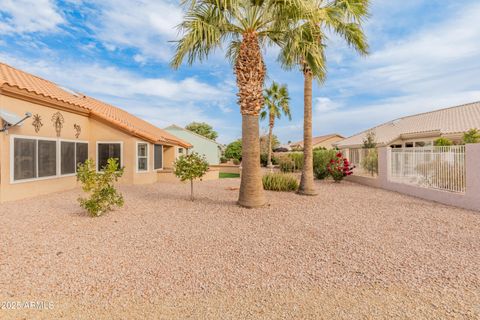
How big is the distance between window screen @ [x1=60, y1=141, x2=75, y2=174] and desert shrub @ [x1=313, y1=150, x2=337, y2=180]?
15.5m

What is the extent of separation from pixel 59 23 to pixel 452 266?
59.6 feet

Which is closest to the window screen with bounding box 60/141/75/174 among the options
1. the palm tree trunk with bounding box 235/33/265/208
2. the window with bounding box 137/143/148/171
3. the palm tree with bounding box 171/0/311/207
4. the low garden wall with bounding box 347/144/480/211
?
the window with bounding box 137/143/148/171

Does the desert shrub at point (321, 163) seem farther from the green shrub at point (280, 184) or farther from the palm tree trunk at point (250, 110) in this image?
the palm tree trunk at point (250, 110)

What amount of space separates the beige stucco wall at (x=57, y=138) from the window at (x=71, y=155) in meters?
0.31

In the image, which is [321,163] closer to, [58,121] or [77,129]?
[77,129]

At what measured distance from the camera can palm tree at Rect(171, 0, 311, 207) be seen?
28.0 feet

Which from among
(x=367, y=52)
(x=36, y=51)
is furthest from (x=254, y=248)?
(x=36, y=51)

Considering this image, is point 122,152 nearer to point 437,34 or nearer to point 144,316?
point 144,316

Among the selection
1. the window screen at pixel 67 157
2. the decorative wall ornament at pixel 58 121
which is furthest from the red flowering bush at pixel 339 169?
→ the decorative wall ornament at pixel 58 121

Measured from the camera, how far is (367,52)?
12.7 m

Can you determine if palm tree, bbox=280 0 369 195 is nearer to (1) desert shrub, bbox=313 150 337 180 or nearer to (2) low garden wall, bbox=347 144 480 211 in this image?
(2) low garden wall, bbox=347 144 480 211

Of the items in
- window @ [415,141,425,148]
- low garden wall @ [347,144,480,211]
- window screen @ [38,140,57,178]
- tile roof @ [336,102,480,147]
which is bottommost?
low garden wall @ [347,144,480,211]

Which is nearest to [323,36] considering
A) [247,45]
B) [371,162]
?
[247,45]

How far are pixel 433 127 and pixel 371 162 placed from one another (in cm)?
1214
